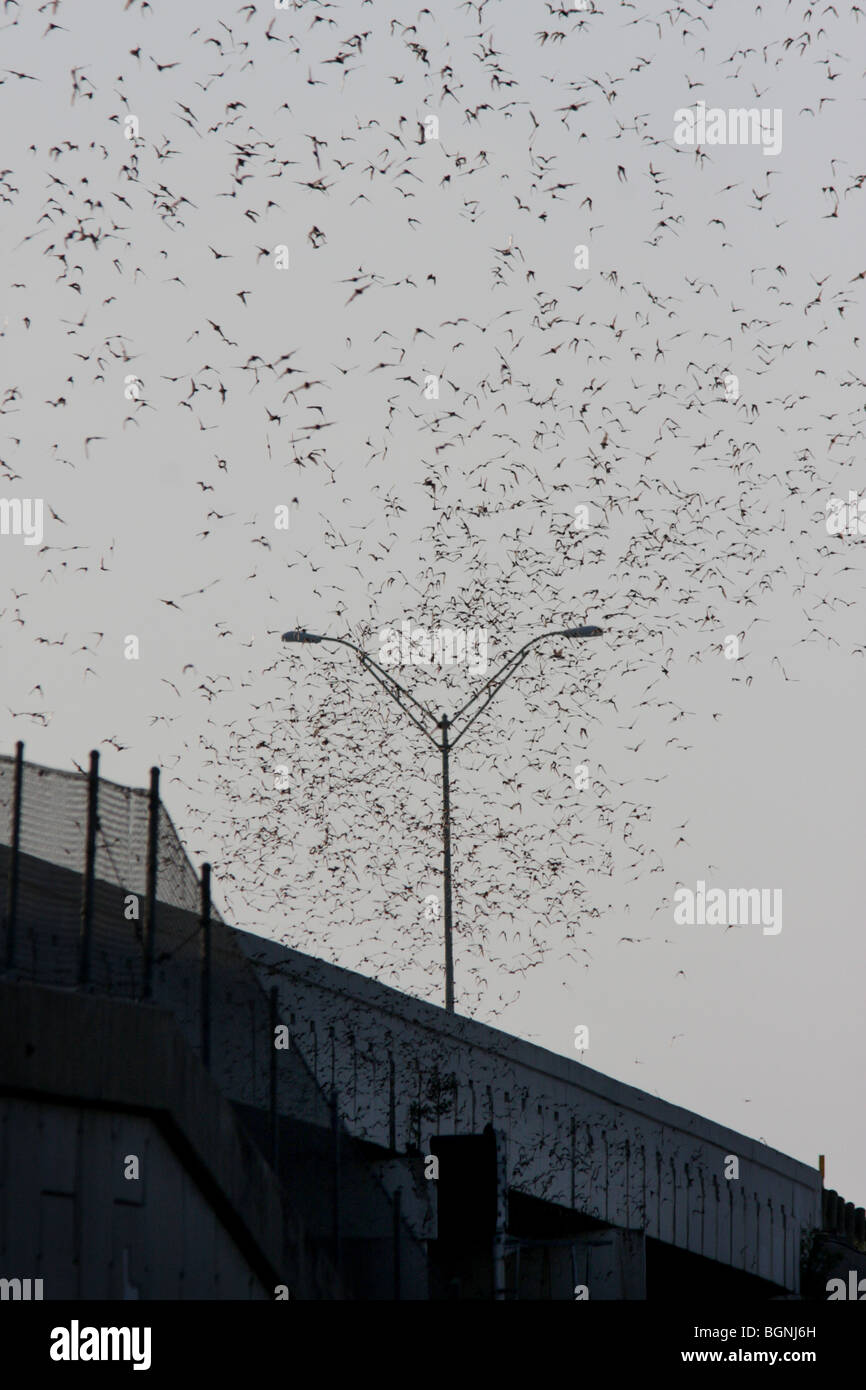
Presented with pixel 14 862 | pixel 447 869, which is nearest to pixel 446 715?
Result: pixel 447 869

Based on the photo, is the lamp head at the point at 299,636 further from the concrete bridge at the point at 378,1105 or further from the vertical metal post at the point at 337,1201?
the vertical metal post at the point at 337,1201

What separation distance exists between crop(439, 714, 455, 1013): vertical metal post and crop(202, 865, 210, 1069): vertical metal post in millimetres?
15192

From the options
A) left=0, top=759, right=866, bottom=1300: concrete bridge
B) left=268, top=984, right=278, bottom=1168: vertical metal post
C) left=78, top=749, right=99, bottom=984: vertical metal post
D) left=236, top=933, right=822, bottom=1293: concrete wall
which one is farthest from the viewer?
left=236, top=933, right=822, bottom=1293: concrete wall

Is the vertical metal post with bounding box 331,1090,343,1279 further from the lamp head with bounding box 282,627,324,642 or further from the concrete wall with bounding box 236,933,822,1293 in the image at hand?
the lamp head with bounding box 282,627,324,642

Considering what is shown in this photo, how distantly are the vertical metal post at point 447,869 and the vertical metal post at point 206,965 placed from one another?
15192 mm

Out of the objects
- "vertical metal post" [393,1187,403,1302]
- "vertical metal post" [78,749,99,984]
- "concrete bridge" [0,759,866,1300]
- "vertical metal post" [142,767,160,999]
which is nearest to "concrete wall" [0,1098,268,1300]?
"concrete bridge" [0,759,866,1300]

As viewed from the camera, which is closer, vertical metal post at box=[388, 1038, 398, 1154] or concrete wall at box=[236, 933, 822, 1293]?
vertical metal post at box=[388, 1038, 398, 1154]

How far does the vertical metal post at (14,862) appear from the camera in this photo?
1370cm

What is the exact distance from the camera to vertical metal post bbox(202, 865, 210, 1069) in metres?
16.2

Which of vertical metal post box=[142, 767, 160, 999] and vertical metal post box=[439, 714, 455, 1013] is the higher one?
vertical metal post box=[439, 714, 455, 1013]

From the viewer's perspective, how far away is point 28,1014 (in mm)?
13328

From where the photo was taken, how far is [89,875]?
582 inches

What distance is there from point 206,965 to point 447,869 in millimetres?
16764

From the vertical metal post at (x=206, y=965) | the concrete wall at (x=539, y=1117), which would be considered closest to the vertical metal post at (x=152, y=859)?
the vertical metal post at (x=206, y=965)
